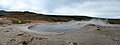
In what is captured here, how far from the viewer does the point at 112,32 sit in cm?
737

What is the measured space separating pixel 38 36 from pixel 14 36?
2.37ft

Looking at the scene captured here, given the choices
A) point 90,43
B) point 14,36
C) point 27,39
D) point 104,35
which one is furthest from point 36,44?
point 104,35

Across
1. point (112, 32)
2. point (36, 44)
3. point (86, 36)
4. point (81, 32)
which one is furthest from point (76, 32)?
point (36, 44)

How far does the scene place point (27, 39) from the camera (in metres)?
6.80

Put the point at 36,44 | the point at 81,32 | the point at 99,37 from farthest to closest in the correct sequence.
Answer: the point at 81,32 < the point at 99,37 < the point at 36,44

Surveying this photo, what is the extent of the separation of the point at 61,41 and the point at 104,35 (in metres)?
1.43

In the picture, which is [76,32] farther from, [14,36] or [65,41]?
[14,36]

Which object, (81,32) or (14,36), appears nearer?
(14,36)

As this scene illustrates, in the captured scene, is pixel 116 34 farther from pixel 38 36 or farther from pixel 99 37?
pixel 38 36

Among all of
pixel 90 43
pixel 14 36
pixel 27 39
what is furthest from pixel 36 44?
pixel 90 43

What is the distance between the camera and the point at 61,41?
656cm

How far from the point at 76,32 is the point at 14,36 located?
196 cm

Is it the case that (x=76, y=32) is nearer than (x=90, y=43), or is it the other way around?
(x=90, y=43)

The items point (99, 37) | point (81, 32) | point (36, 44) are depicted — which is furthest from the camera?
point (81, 32)
